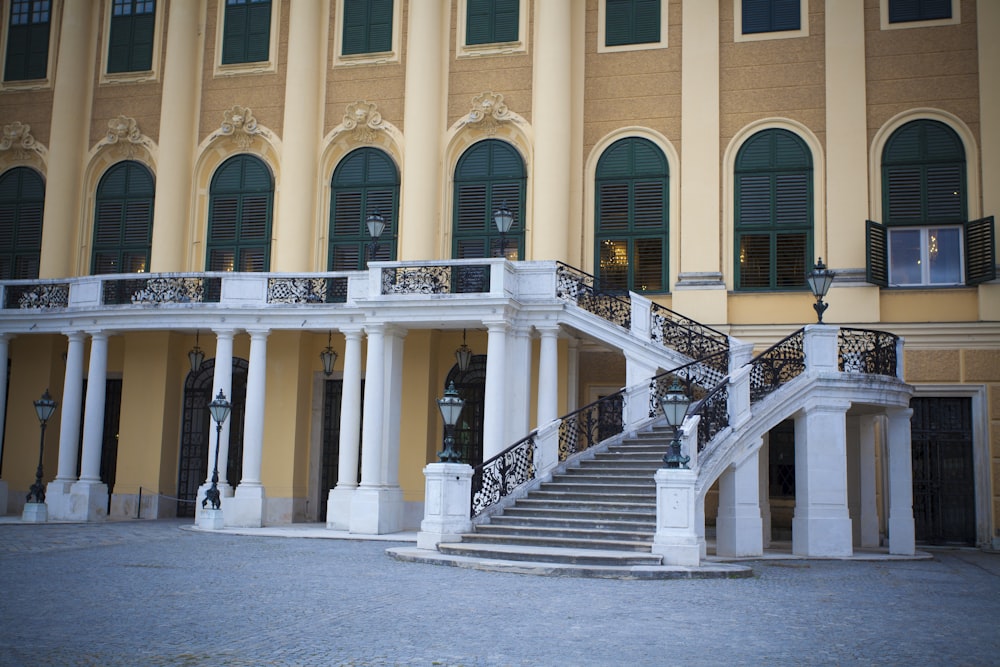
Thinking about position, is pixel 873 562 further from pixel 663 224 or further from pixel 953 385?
pixel 663 224

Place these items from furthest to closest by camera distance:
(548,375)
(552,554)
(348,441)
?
(348,441)
(548,375)
(552,554)

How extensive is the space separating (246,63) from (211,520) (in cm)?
1169

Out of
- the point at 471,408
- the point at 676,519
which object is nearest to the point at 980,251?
the point at 676,519

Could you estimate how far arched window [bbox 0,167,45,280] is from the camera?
28.0 meters

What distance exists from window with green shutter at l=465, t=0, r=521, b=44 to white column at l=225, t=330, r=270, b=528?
862 centimetres

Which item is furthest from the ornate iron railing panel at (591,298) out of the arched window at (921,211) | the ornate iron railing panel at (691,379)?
the arched window at (921,211)

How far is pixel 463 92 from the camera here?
25688 millimetres

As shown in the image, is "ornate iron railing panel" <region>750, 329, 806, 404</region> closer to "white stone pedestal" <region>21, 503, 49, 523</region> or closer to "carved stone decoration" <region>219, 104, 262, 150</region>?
"carved stone decoration" <region>219, 104, 262, 150</region>

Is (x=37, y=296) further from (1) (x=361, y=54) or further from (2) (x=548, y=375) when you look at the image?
(2) (x=548, y=375)

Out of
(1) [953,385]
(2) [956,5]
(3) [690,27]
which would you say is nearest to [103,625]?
(1) [953,385]

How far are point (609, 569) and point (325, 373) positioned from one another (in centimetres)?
1261

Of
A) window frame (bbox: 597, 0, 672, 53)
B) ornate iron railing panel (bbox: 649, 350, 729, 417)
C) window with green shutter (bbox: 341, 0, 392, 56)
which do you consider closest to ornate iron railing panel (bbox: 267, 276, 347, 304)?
window with green shutter (bbox: 341, 0, 392, 56)

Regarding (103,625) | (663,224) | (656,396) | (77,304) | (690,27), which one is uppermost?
(690,27)

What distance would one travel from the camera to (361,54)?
26344 mm
